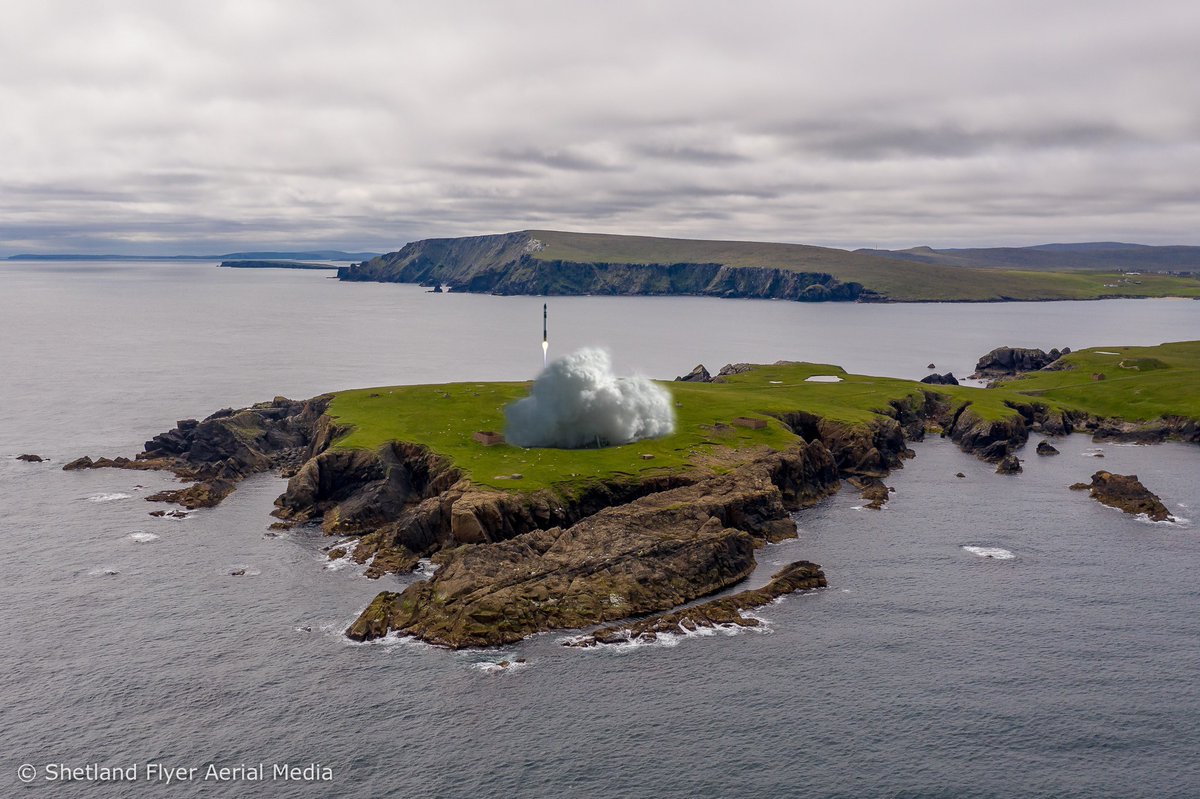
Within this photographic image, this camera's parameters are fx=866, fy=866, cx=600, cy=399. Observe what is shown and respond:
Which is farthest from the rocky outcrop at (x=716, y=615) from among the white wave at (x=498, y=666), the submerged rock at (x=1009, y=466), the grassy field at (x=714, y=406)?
the submerged rock at (x=1009, y=466)

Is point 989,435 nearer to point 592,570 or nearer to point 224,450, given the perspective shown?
point 592,570

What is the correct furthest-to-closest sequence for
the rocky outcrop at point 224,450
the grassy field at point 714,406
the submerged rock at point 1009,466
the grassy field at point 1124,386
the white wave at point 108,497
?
the grassy field at point 1124,386, the submerged rock at point 1009,466, the rocky outcrop at point 224,450, the white wave at point 108,497, the grassy field at point 714,406

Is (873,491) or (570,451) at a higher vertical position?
(570,451)

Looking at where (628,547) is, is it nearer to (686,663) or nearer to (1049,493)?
(686,663)

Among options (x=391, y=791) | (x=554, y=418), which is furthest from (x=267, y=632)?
(x=554, y=418)

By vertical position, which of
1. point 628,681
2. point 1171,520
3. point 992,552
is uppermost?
point 1171,520

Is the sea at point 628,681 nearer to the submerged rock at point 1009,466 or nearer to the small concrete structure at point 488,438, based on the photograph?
the submerged rock at point 1009,466

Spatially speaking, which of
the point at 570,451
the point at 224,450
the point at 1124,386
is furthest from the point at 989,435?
the point at 224,450
